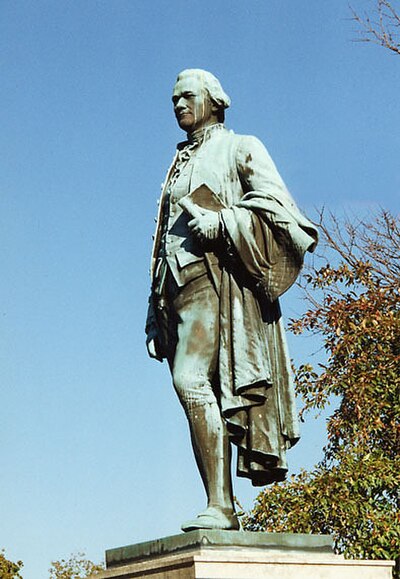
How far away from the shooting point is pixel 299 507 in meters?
13.9

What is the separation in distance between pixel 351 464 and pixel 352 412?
113cm

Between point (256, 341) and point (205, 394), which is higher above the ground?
point (256, 341)

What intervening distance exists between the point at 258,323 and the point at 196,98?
139 centimetres

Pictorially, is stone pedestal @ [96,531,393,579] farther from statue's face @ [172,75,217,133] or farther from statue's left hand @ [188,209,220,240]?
statue's face @ [172,75,217,133]

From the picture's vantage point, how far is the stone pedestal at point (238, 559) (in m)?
5.05

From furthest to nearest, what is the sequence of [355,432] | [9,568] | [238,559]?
[9,568] < [355,432] < [238,559]

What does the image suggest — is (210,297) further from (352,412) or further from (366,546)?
(352,412)

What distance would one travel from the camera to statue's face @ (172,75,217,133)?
6.45 m

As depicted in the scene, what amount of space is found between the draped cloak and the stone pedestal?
1.66 ft

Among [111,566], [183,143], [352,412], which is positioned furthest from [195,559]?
[352,412]

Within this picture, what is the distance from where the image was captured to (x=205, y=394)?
5789 millimetres

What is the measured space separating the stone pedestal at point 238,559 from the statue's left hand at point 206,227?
5.04 ft

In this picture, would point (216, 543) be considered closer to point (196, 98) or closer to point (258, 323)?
point (258, 323)

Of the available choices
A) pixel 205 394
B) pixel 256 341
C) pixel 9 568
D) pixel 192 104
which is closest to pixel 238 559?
pixel 205 394
